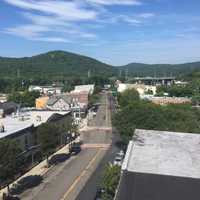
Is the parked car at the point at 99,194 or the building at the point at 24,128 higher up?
the building at the point at 24,128

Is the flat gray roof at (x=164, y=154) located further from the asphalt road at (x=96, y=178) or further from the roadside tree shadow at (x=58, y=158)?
the roadside tree shadow at (x=58, y=158)

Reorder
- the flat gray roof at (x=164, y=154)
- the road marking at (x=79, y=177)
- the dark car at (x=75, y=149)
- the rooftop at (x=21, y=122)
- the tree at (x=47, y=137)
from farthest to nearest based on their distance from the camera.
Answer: the dark car at (x=75, y=149) → the tree at (x=47, y=137) → the rooftop at (x=21, y=122) → the road marking at (x=79, y=177) → the flat gray roof at (x=164, y=154)

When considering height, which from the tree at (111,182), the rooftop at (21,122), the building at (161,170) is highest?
the rooftop at (21,122)

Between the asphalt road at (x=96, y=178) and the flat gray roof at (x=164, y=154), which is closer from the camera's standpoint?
the flat gray roof at (x=164, y=154)

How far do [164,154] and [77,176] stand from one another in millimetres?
11644

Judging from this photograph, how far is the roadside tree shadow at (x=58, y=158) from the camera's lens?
143 feet

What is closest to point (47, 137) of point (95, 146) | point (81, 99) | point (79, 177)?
point (79, 177)

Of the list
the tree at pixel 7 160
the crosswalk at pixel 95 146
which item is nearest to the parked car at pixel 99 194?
the tree at pixel 7 160

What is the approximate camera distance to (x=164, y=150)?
30938mm

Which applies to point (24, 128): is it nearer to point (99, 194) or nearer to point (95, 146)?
point (99, 194)

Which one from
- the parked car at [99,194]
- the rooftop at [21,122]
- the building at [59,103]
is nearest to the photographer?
the parked car at [99,194]

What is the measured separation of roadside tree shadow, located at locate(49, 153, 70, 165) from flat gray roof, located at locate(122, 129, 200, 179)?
12994 mm

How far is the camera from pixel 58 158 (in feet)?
150

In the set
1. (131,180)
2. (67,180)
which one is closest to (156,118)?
(67,180)
